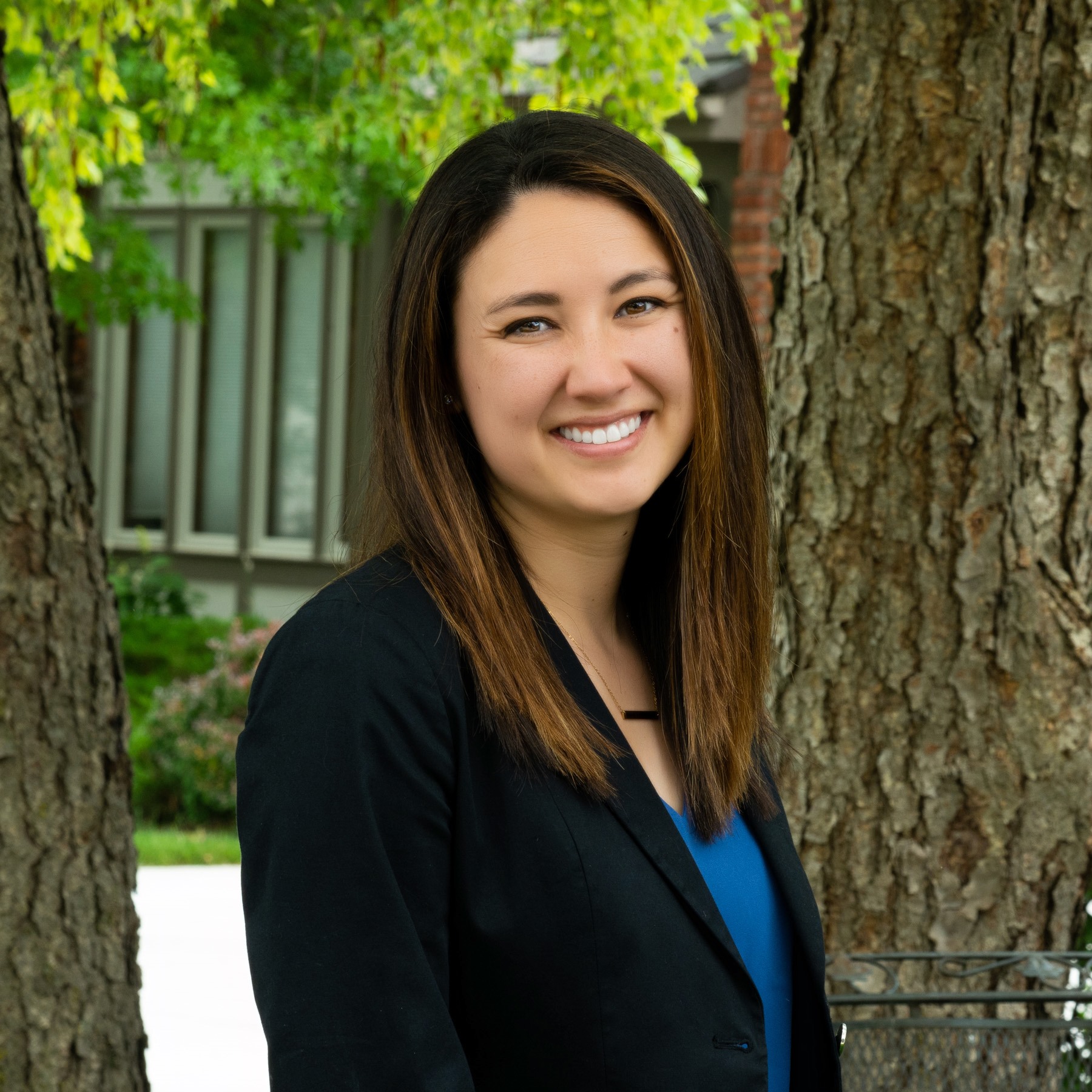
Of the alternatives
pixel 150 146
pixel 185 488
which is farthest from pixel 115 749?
pixel 185 488

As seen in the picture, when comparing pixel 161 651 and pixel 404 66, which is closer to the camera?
pixel 404 66

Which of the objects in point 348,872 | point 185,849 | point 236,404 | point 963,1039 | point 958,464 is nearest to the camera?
point 348,872

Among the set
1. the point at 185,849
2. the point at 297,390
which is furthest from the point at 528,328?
the point at 297,390

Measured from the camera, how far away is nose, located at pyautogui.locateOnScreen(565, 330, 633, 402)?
5.65ft

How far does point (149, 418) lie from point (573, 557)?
11395mm

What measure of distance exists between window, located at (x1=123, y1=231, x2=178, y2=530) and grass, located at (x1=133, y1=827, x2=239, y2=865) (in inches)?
191

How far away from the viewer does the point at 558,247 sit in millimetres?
1736

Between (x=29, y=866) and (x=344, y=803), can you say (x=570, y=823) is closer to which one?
(x=344, y=803)

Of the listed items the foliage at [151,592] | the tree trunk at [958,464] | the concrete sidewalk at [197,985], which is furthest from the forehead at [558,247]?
the foliage at [151,592]

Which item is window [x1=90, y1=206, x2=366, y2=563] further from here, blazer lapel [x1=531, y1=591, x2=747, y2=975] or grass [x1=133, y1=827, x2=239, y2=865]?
blazer lapel [x1=531, y1=591, x2=747, y2=975]

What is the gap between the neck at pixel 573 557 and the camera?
6.19 ft

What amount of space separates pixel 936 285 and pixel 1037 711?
898 mm

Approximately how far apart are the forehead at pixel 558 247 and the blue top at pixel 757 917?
0.65m

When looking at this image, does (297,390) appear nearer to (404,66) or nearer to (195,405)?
(195,405)
